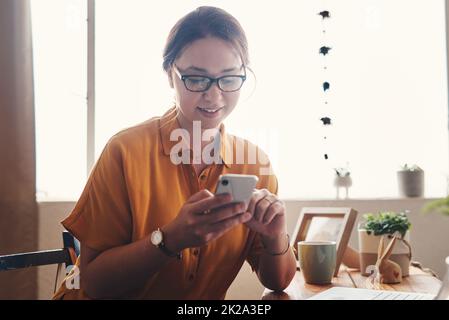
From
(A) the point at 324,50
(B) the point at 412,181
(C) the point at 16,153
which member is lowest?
(B) the point at 412,181

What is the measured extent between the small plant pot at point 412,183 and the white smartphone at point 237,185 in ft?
4.17

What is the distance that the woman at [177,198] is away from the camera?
94 centimetres

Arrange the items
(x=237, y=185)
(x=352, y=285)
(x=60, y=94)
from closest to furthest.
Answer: (x=237, y=185) < (x=352, y=285) < (x=60, y=94)

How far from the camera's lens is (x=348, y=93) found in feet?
6.77

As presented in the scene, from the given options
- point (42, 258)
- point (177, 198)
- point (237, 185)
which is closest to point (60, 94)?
point (42, 258)

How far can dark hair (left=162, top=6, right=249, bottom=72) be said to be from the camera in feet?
3.27

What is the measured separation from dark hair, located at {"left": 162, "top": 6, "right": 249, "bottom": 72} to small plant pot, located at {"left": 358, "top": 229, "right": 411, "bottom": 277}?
551mm

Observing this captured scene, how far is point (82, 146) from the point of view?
2186 mm

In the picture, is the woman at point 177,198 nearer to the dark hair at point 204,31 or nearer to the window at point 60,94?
the dark hair at point 204,31

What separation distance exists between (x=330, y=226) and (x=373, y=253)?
0.14 metres

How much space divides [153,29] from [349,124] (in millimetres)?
942

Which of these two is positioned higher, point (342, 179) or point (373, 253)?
point (342, 179)

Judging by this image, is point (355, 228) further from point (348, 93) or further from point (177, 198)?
point (177, 198)
